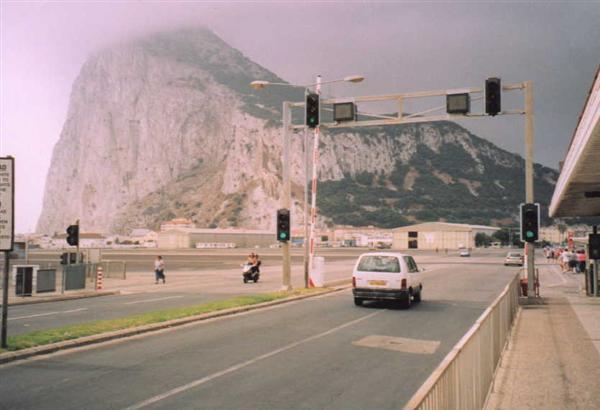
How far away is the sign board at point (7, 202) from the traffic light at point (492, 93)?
14316mm

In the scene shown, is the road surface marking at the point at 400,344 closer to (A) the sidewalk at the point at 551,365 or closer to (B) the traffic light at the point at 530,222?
(A) the sidewalk at the point at 551,365

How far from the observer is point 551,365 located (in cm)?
955

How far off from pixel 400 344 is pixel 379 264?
7032 millimetres

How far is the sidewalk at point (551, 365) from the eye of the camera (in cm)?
746

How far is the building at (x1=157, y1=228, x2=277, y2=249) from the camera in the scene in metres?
157

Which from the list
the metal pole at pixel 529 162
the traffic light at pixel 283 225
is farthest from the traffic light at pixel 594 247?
the traffic light at pixel 283 225

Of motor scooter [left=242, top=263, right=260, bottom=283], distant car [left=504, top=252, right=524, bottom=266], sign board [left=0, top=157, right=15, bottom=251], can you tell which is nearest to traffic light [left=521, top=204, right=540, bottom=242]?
sign board [left=0, top=157, right=15, bottom=251]

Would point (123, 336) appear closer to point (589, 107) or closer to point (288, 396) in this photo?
point (288, 396)

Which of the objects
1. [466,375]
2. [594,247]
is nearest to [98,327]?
[466,375]

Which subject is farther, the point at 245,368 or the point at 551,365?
the point at 551,365

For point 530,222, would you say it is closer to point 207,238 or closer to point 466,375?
point 466,375

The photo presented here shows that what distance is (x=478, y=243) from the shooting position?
171750mm

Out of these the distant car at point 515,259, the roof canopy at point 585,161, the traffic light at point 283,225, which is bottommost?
the distant car at point 515,259

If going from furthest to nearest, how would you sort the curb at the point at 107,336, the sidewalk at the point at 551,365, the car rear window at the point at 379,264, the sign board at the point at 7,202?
the car rear window at the point at 379,264
the sign board at the point at 7,202
the curb at the point at 107,336
the sidewalk at the point at 551,365
